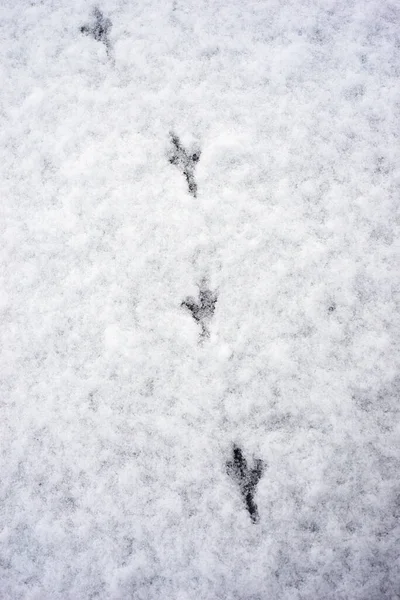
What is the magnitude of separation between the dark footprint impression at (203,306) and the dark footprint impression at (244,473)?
388 millimetres

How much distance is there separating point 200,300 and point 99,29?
3.43ft

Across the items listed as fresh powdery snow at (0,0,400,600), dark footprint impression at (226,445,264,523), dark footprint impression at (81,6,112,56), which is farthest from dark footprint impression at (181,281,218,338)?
dark footprint impression at (81,6,112,56)

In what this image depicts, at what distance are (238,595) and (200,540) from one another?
0.17 m

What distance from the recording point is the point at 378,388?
3.66ft

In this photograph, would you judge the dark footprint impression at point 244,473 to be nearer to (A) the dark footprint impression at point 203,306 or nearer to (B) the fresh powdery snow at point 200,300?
(B) the fresh powdery snow at point 200,300

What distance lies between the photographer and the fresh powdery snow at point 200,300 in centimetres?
108

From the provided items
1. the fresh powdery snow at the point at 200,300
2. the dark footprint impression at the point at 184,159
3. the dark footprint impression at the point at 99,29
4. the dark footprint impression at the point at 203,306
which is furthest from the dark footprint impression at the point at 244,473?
the dark footprint impression at the point at 99,29

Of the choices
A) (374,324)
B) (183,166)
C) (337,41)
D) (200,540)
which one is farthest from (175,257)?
(337,41)

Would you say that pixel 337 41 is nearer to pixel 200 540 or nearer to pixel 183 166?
pixel 183 166

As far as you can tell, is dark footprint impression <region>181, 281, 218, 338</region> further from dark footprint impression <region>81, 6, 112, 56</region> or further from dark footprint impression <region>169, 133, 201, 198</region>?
dark footprint impression <region>81, 6, 112, 56</region>

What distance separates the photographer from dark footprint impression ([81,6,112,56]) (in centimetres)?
137

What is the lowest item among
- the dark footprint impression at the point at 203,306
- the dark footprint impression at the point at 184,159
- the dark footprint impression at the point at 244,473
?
the dark footprint impression at the point at 244,473

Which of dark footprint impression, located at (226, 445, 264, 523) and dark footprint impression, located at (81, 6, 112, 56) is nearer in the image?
dark footprint impression, located at (226, 445, 264, 523)

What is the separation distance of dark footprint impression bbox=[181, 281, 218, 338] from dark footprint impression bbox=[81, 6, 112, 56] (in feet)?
3.16
